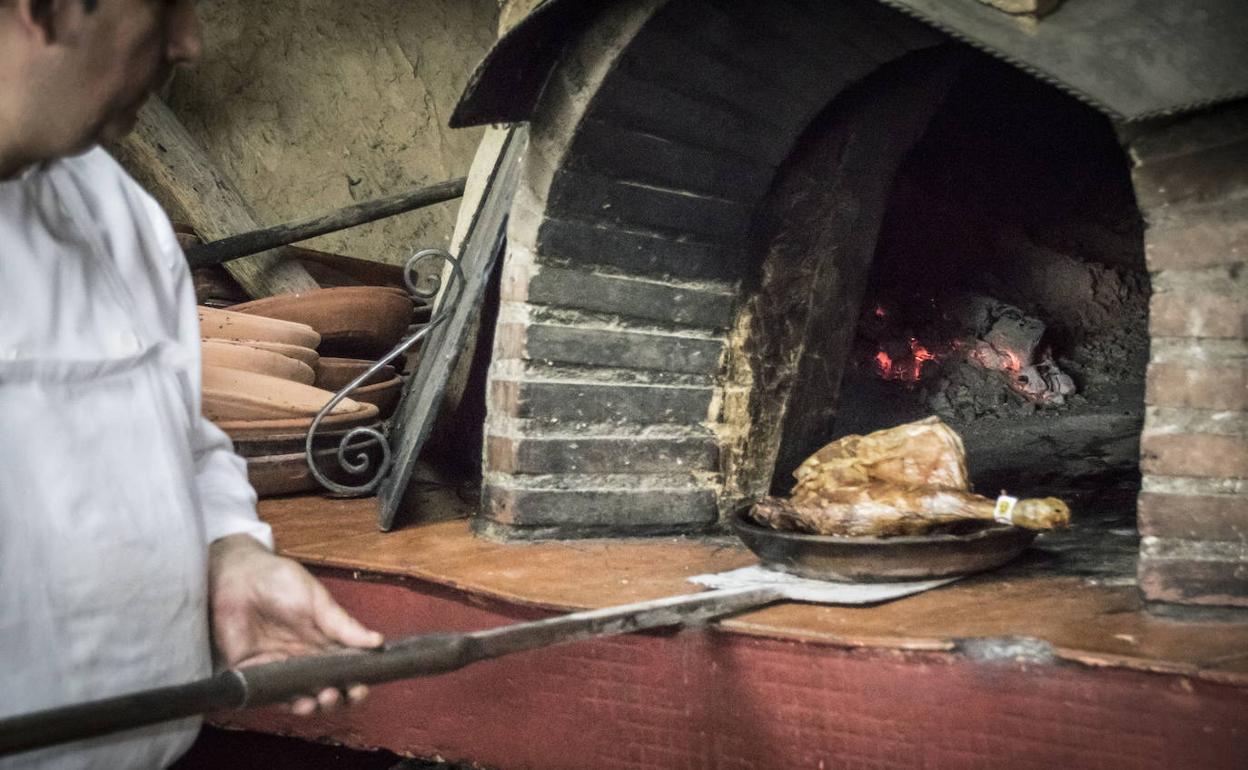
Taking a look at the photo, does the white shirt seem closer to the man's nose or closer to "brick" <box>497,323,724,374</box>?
the man's nose

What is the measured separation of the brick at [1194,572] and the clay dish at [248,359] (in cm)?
224

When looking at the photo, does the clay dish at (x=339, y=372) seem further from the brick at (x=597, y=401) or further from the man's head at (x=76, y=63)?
the man's head at (x=76, y=63)

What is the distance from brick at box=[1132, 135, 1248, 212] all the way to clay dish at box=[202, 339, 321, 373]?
2.28 meters

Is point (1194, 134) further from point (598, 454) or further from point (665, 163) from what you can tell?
point (598, 454)

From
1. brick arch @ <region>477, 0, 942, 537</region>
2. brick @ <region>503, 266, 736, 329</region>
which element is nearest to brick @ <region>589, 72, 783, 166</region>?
brick arch @ <region>477, 0, 942, 537</region>

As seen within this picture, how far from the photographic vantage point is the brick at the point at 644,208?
7.38ft

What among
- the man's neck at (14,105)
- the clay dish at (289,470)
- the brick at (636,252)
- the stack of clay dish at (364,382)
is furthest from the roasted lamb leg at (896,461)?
the stack of clay dish at (364,382)

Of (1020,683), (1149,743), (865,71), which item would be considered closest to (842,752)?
(1020,683)

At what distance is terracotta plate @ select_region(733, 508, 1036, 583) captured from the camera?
5.80ft

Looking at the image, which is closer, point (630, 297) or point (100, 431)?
point (100, 431)

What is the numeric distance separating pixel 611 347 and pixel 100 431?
1.44 m

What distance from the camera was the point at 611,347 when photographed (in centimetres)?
238

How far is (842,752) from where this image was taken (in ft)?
5.16

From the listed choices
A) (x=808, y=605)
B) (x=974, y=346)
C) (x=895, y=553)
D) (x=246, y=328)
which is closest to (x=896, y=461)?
(x=895, y=553)
